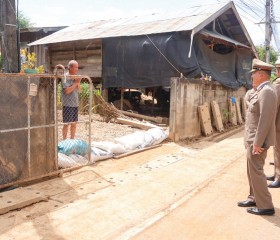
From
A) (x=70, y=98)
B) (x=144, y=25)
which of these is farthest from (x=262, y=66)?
(x=144, y=25)

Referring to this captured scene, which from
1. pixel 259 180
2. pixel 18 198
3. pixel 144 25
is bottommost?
pixel 18 198

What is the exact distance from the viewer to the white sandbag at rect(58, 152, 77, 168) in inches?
245

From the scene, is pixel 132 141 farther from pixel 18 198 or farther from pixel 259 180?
pixel 259 180

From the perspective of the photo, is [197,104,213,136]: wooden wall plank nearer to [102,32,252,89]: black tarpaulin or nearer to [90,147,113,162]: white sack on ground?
[102,32,252,89]: black tarpaulin

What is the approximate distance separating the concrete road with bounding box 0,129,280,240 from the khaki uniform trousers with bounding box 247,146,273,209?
0.67 feet

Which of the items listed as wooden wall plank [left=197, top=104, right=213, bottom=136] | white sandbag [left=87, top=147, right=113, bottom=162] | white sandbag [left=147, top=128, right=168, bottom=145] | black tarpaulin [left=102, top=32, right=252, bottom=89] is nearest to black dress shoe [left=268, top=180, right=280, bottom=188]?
white sandbag [left=87, top=147, right=113, bottom=162]

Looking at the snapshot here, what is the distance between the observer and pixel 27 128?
526 centimetres

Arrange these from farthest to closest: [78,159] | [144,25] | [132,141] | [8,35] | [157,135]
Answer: [144,25], [157,135], [132,141], [78,159], [8,35]

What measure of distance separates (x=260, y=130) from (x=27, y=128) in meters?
3.36

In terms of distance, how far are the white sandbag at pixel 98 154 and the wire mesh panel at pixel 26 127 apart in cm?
125

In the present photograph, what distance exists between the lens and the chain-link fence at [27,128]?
500 cm

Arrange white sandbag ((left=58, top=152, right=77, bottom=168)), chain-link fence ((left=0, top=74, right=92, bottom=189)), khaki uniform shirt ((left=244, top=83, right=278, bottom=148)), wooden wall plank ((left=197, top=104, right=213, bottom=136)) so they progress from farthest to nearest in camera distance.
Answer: wooden wall plank ((left=197, top=104, right=213, bottom=136))
white sandbag ((left=58, top=152, right=77, bottom=168))
chain-link fence ((left=0, top=74, right=92, bottom=189))
khaki uniform shirt ((left=244, top=83, right=278, bottom=148))

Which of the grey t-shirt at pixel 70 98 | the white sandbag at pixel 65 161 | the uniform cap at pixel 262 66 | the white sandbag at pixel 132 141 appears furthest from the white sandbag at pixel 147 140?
the uniform cap at pixel 262 66

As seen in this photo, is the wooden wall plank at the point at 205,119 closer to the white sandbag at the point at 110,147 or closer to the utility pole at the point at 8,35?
the white sandbag at the point at 110,147
